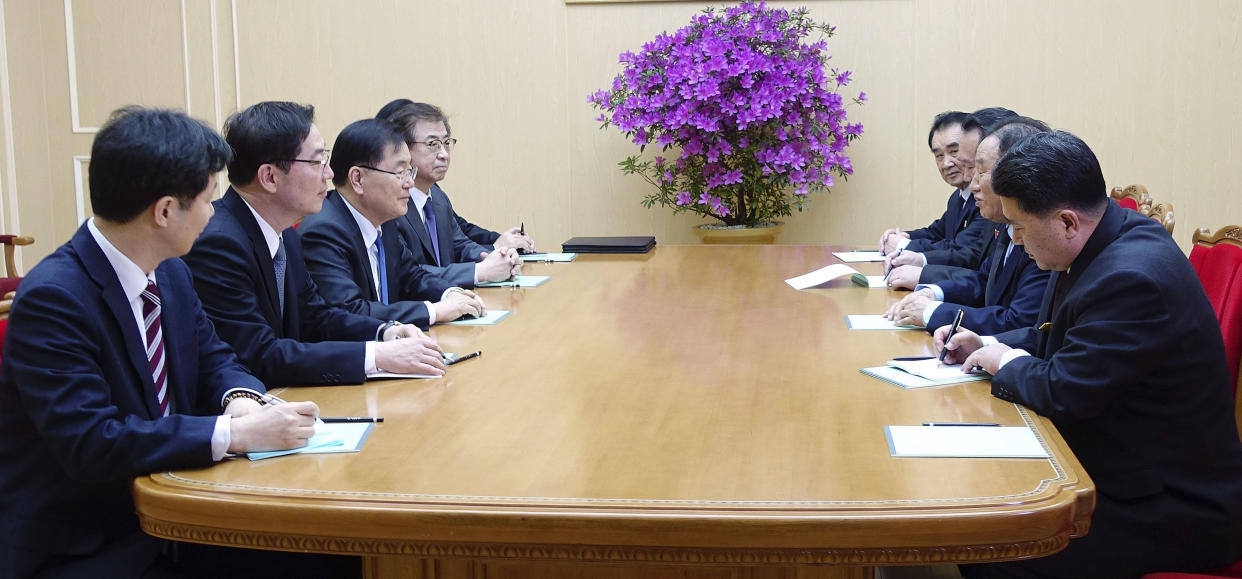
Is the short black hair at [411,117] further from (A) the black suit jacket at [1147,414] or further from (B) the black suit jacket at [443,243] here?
(A) the black suit jacket at [1147,414]

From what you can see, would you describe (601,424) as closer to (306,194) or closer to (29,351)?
(29,351)

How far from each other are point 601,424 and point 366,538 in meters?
0.58

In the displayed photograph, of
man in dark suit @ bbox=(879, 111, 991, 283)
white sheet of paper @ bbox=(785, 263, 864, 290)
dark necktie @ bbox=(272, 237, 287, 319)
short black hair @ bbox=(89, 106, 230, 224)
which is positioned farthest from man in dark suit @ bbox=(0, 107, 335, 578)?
man in dark suit @ bbox=(879, 111, 991, 283)

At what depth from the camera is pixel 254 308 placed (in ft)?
8.66

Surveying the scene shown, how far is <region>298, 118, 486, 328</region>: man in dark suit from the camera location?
129 inches

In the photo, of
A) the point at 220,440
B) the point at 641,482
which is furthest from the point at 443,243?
the point at 641,482

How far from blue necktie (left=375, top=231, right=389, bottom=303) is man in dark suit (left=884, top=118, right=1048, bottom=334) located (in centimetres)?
160

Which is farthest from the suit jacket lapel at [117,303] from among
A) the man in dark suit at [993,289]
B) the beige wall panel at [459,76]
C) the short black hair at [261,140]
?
the beige wall panel at [459,76]

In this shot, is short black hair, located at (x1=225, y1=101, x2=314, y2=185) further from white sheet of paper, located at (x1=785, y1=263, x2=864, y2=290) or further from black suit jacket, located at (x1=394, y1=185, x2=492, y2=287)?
white sheet of paper, located at (x1=785, y1=263, x2=864, y2=290)

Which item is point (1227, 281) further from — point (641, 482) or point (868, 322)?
point (641, 482)

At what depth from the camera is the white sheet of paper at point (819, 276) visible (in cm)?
394

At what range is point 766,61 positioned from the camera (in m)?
6.07

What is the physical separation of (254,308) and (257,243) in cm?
19

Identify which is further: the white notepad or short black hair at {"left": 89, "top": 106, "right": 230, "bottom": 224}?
the white notepad
